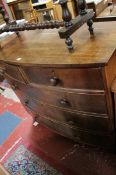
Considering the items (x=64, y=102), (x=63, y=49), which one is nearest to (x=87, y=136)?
(x=64, y=102)

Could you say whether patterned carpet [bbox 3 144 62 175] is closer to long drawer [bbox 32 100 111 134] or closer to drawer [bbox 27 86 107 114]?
long drawer [bbox 32 100 111 134]

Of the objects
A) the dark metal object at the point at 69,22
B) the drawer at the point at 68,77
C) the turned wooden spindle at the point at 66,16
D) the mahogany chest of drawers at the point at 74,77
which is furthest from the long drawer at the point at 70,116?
the turned wooden spindle at the point at 66,16

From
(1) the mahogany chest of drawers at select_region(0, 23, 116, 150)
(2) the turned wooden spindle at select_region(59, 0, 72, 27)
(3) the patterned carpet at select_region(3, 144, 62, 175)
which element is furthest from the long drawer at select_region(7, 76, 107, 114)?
(3) the patterned carpet at select_region(3, 144, 62, 175)

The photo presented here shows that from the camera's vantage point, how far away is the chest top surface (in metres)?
0.97

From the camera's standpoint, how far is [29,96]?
1617mm

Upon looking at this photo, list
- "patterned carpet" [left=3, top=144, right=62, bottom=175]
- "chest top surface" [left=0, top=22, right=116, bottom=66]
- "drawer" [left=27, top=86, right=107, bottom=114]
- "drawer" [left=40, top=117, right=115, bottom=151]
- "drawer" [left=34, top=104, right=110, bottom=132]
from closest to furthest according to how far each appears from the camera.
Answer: "chest top surface" [left=0, top=22, right=116, bottom=66] < "drawer" [left=27, top=86, right=107, bottom=114] < "drawer" [left=34, top=104, right=110, bottom=132] < "drawer" [left=40, top=117, right=115, bottom=151] < "patterned carpet" [left=3, top=144, right=62, bottom=175]

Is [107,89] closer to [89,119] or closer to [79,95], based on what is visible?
[79,95]

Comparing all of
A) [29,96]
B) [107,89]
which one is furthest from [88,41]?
[29,96]

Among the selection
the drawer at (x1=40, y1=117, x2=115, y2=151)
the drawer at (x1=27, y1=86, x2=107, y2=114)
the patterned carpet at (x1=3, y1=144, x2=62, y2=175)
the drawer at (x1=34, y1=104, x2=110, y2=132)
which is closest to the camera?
the drawer at (x1=27, y1=86, x2=107, y2=114)

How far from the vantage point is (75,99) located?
3.88ft

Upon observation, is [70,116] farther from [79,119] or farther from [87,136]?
[87,136]

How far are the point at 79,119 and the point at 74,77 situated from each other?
0.39 metres

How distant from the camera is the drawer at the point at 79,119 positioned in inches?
48.5

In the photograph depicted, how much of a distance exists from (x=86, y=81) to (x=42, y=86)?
0.36 meters
